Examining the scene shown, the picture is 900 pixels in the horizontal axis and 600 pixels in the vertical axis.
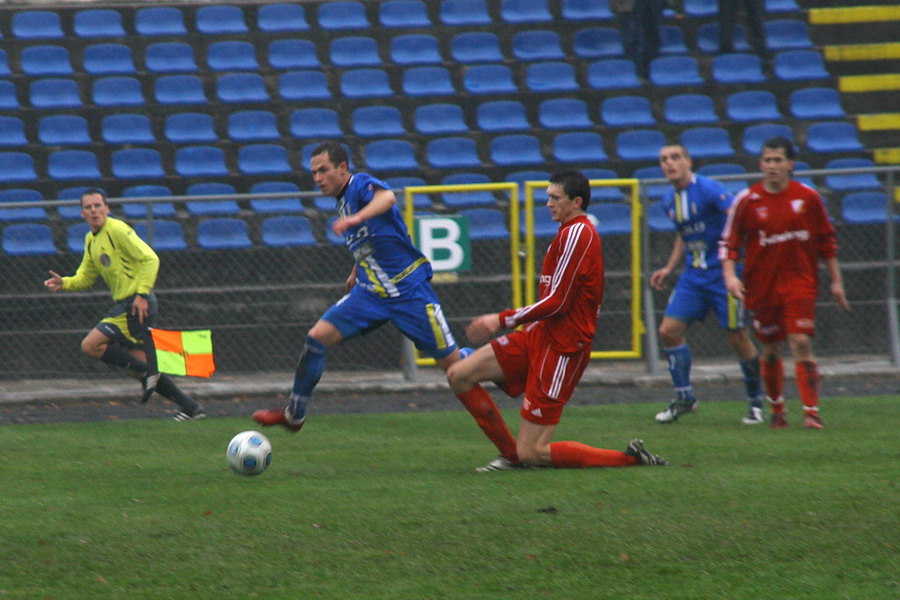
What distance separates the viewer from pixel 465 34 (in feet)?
54.1

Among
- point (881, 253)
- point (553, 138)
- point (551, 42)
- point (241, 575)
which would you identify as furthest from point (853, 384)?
point (241, 575)

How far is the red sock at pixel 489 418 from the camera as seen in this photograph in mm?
7027

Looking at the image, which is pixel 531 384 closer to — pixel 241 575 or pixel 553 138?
pixel 241 575

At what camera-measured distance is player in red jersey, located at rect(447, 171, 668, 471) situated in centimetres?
666

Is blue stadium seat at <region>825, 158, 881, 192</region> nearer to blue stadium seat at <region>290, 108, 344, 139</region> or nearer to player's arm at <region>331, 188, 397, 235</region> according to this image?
blue stadium seat at <region>290, 108, 344, 139</region>

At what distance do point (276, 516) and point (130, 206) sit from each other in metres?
7.97

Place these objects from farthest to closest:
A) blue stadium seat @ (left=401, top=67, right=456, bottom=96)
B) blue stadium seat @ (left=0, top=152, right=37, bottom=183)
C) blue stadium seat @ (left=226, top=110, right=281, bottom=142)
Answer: blue stadium seat @ (left=401, top=67, right=456, bottom=96) < blue stadium seat @ (left=226, top=110, right=281, bottom=142) < blue stadium seat @ (left=0, top=152, right=37, bottom=183)

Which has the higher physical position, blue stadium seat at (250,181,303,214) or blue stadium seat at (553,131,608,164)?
blue stadium seat at (553,131,608,164)

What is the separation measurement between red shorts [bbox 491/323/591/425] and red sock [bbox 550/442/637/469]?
0.25 m

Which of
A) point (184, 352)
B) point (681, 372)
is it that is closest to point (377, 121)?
point (184, 352)

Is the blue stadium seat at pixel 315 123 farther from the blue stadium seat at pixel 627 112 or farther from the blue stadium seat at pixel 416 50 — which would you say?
the blue stadium seat at pixel 627 112

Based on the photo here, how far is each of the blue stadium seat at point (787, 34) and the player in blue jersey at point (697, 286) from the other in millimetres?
8038

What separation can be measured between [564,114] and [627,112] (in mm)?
825

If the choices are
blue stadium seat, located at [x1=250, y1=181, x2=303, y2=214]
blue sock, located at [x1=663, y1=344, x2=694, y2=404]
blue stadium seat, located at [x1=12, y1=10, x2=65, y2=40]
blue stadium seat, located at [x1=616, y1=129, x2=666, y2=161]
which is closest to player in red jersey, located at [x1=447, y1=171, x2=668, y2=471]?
blue sock, located at [x1=663, y1=344, x2=694, y2=404]
